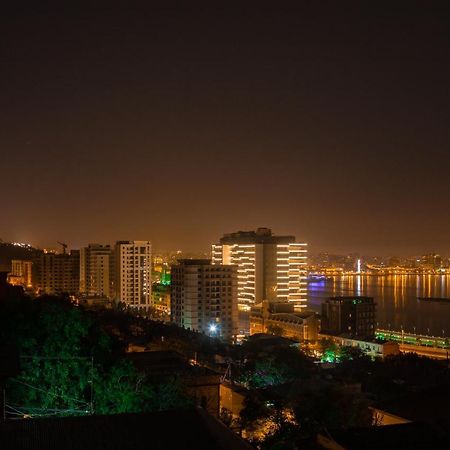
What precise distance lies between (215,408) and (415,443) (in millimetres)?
1936

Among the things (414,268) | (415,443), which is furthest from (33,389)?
(414,268)

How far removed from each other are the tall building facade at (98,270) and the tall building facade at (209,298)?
9.90m

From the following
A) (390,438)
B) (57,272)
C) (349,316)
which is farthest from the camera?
(57,272)

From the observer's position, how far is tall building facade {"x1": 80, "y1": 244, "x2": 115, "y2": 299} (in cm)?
2695

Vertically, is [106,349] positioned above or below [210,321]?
above

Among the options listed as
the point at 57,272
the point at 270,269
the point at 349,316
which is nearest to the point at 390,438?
the point at 349,316

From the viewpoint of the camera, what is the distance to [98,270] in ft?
88.6

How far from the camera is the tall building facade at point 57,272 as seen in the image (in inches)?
1075

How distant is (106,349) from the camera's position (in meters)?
4.52

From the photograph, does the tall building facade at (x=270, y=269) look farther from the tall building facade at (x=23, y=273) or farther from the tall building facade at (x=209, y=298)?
the tall building facade at (x=23, y=273)

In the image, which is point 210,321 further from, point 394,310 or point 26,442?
point 26,442

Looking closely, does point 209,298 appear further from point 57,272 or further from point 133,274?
point 57,272

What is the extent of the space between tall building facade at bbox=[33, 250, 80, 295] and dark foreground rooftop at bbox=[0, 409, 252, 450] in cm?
2493

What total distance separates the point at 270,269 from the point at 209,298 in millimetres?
8015
